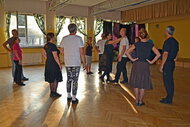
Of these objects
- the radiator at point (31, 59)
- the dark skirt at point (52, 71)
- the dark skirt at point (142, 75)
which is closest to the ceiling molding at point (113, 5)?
the radiator at point (31, 59)

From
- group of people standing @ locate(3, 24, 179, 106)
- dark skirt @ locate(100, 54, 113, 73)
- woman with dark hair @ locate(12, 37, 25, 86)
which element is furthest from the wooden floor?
dark skirt @ locate(100, 54, 113, 73)

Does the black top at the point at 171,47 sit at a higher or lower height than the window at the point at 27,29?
lower

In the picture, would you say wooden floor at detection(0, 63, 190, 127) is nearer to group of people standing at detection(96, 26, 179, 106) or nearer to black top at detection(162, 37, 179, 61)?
group of people standing at detection(96, 26, 179, 106)

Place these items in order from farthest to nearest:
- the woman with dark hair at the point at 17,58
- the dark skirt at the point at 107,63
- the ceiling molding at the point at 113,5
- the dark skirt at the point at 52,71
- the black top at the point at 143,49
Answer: the ceiling molding at the point at 113,5, the dark skirt at the point at 107,63, the woman with dark hair at the point at 17,58, the dark skirt at the point at 52,71, the black top at the point at 143,49

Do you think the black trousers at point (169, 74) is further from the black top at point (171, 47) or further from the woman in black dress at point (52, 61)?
the woman in black dress at point (52, 61)

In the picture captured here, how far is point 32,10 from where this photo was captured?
28.3ft

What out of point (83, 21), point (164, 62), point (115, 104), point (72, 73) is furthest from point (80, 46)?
point (83, 21)

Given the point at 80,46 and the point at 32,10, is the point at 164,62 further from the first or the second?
the point at 32,10

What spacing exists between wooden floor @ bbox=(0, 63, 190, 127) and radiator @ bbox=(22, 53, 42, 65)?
4.33 meters

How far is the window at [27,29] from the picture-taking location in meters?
8.57

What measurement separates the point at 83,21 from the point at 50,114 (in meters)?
7.89

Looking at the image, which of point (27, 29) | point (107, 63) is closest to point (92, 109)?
point (107, 63)

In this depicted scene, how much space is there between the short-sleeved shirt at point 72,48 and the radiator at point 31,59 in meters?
6.00

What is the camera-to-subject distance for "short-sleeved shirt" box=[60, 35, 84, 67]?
332 cm
